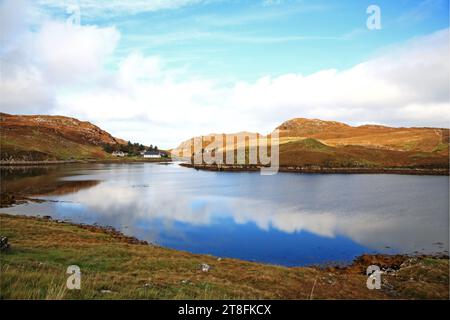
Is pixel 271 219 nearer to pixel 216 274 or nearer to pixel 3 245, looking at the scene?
pixel 216 274

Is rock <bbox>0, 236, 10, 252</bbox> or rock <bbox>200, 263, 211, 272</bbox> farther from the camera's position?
rock <bbox>200, 263, 211, 272</bbox>

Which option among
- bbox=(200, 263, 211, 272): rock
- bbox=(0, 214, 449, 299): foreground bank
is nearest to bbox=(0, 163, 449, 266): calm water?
bbox=(0, 214, 449, 299): foreground bank

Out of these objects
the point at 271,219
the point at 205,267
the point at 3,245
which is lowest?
the point at 271,219

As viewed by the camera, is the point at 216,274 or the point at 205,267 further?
the point at 205,267

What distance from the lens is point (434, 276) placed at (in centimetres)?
1923

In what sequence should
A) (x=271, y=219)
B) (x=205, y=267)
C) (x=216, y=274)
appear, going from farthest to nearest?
(x=271, y=219)
(x=205, y=267)
(x=216, y=274)

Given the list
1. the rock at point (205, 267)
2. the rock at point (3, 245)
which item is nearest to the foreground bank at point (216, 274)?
the rock at point (205, 267)

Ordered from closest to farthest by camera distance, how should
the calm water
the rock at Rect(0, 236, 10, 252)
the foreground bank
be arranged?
the foreground bank → the rock at Rect(0, 236, 10, 252) → the calm water

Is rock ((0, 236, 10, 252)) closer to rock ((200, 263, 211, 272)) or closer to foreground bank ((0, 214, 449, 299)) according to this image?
foreground bank ((0, 214, 449, 299))

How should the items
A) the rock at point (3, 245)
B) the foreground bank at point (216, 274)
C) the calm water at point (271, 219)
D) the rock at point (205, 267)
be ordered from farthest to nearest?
the calm water at point (271, 219) → the rock at point (205, 267) → the rock at point (3, 245) → the foreground bank at point (216, 274)

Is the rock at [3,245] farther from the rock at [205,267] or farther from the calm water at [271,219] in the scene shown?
the calm water at [271,219]

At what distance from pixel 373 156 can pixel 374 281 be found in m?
154

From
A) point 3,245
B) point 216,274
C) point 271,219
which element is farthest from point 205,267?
point 271,219

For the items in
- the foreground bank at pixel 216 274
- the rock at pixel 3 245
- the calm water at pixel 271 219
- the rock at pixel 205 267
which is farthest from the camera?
the calm water at pixel 271 219
